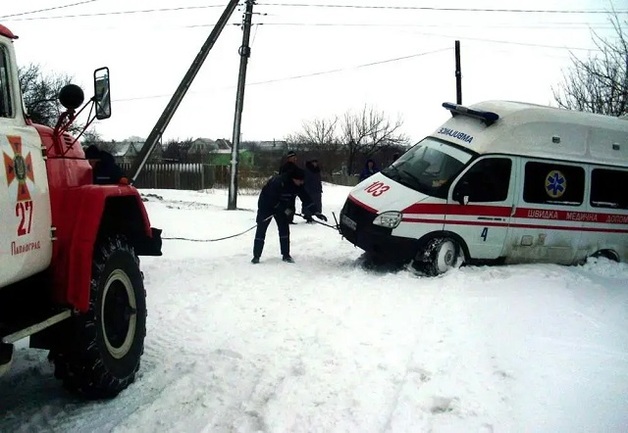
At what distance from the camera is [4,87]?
8.81ft

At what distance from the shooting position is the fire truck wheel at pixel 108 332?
2975 mm

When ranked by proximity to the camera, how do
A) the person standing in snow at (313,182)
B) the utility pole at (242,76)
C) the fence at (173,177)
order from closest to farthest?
1. the person standing in snow at (313,182)
2. the utility pole at (242,76)
3. the fence at (173,177)

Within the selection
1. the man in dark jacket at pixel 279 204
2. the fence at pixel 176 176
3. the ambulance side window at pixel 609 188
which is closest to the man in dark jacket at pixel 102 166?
the man in dark jacket at pixel 279 204

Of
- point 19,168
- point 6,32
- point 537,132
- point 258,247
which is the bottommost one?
point 258,247

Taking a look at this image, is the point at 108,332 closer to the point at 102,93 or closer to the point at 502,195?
the point at 102,93

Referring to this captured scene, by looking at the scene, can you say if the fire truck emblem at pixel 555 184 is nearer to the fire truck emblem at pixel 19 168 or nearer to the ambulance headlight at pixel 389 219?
the ambulance headlight at pixel 389 219

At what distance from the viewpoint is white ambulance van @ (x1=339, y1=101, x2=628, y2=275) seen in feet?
22.9

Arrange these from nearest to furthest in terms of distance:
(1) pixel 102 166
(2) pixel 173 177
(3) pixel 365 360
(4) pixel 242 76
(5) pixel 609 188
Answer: (3) pixel 365 360 → (1) pixel 102 166 → (5) pixel 609 188 → (4) pixel 242 76 → (2) pixel 173 177

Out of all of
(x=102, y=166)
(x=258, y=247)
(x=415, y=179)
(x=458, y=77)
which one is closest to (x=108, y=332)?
(x=102, y=166)

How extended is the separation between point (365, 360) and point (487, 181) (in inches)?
167

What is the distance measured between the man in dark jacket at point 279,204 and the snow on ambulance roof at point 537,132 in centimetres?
245

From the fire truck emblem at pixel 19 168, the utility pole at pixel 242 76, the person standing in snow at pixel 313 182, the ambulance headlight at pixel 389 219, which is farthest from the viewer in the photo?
the utility pole at pixel 242 76

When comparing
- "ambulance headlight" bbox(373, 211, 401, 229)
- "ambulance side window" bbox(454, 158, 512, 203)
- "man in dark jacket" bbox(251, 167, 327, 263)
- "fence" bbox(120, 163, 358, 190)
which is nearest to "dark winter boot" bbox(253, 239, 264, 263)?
"man in dark jacket" bbox(251, 167, 327, 263)

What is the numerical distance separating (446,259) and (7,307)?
568cm
